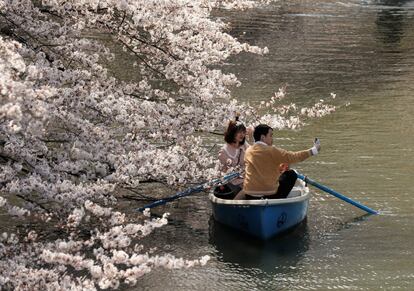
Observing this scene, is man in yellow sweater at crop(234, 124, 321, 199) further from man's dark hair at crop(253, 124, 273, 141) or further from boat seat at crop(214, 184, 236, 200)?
boat seat at crop(214, 184, 236, 200)

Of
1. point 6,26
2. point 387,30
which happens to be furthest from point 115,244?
point 387,30

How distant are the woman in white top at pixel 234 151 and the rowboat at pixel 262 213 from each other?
16.3 inches

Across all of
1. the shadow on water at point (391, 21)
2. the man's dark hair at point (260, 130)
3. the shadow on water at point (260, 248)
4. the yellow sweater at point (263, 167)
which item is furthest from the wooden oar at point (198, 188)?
the shadow on water at point (391, 21)

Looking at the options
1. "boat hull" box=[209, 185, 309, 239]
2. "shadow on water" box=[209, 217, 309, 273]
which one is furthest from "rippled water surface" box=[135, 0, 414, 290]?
"boat hull" box=[209, 185, 309, 239]

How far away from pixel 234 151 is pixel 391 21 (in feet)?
127

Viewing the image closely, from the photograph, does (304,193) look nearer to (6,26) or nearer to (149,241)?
(149,241)

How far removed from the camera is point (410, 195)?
1550 cm

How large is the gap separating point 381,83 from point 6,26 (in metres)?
19.7

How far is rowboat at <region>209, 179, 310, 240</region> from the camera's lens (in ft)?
40.8

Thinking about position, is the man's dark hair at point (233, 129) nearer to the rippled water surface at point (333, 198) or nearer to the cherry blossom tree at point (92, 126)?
the cherry blossom tree at point (92, 126)

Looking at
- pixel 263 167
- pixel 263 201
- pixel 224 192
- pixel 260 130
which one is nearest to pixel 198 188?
pixel 224 192

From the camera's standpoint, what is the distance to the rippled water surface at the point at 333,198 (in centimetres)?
1159

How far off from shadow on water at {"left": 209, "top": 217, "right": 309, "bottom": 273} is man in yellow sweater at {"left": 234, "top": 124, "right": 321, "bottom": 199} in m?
0.77

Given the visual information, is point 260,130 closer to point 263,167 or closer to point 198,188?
point 263,167
